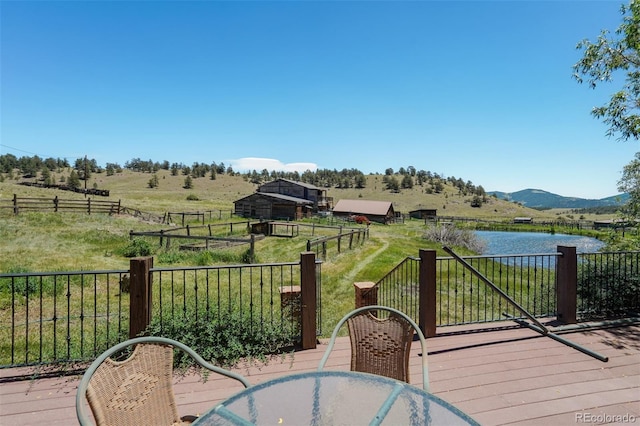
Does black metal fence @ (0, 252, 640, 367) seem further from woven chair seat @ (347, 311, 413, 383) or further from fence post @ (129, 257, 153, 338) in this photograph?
woven chair seat @ (347, 311, 413, 383)

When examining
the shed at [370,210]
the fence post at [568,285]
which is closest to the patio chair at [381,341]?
the fence post at [568,285]

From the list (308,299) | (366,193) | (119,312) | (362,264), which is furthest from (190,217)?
(366,193)

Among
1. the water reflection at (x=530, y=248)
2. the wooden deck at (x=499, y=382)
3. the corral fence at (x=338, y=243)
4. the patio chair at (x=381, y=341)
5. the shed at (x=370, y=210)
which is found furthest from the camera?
the shed at (x=370, y=210)

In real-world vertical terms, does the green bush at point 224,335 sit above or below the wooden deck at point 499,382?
above

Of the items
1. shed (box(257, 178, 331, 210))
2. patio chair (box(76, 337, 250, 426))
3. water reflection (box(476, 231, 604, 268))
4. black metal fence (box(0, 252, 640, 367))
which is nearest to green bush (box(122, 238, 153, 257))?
black metal fence (box(0, 252, 640, 367))

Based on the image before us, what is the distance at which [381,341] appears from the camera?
105 inches

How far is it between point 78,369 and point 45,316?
4522 mm

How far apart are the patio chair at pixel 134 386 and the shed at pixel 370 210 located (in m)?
46.1

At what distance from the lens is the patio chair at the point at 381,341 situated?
2557 mm

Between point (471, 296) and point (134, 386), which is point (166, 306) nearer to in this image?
point (134, 386)

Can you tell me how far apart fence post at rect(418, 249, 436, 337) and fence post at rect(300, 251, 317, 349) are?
153 centimetres

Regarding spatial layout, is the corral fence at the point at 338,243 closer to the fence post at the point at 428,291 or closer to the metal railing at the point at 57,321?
the metal railing at the point at 57,321

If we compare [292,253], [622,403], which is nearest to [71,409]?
[622,403]

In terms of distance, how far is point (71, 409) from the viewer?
9.33 ft
